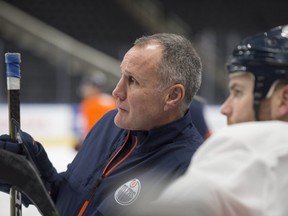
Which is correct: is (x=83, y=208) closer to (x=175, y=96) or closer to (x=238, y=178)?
(x=175, y=96)

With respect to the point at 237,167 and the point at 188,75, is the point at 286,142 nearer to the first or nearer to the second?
the point at 237,167

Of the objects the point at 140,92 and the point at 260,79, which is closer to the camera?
the point at 260,79

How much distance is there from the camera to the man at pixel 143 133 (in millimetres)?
1343

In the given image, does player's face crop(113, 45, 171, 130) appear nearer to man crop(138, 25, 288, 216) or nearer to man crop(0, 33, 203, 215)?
man crop(0, 33, 203, 215)

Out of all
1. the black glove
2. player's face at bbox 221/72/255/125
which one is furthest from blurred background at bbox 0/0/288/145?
player's face at bbox 221/72/255/125

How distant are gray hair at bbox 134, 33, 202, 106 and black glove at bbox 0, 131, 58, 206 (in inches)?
14.2

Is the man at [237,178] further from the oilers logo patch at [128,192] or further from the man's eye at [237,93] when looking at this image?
the oilers logo patch at [128,192]

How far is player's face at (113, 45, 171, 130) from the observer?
1.39 m

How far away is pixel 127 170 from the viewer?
1361mm

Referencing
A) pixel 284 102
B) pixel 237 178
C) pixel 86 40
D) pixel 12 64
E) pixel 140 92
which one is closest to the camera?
pixel 237 178

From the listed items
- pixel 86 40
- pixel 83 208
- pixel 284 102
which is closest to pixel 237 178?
pixel 284 102

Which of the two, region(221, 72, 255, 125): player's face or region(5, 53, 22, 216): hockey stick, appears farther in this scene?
region(5, 53, 22, 216): hockey stick

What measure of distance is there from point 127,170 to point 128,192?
0.23 ft

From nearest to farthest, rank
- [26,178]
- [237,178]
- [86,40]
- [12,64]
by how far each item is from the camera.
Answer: [237,178], [26,178], [12,64], [86,40]
